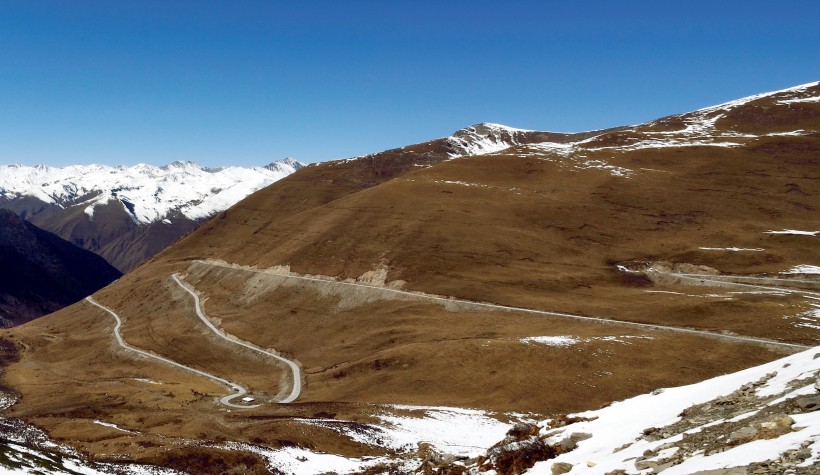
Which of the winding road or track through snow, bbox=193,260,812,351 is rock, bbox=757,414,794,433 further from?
the winding road

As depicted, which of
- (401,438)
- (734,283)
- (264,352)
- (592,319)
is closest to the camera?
(401,438)

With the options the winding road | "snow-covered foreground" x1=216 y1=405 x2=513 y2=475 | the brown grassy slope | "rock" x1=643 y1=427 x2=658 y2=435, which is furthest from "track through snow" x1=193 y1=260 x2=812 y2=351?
"rock" x1=643 y1=427 x2=658 y2=435

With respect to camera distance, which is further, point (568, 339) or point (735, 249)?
point (735, 249)

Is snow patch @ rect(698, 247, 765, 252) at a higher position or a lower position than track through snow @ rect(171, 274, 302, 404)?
higher

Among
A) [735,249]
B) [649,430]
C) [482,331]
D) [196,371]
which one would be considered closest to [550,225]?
[735,249]

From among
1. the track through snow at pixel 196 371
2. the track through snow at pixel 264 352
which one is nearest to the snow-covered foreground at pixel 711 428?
the track through snow at pixel 196 371

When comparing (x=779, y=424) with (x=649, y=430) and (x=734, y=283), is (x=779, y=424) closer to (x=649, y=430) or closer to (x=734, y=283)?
(x=649, y=430)

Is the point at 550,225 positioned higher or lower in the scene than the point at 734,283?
higher

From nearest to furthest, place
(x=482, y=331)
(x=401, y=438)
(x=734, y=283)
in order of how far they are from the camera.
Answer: (x=401, y=438), (x=482, y=331), (x=734, y=283)
